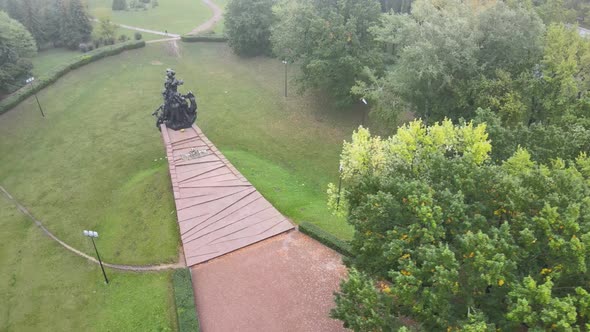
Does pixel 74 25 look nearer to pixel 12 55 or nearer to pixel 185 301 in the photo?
pixel 12 55

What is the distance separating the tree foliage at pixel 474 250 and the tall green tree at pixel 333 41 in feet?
82.0

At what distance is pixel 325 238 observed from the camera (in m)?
26.9

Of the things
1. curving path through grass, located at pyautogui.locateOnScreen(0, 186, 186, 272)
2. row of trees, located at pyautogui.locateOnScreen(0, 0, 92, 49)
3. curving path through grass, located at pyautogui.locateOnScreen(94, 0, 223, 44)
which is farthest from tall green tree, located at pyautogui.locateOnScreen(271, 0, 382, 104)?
row of trees, located at pyautogui.locateOnScreen(0, 0, 92, 49)

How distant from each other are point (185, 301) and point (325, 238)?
9.26m

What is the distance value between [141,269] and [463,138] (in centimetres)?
2092

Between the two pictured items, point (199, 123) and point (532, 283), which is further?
point (199, 123)

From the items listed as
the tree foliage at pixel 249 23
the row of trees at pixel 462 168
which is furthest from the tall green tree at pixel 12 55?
the row of trees at pixel 462 168

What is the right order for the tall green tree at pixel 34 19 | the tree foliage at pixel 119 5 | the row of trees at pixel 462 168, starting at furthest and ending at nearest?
the tree foliage at pixel 119 5 < the tall green tree at pixel 34 19 < the row of trees at pixel 462 168

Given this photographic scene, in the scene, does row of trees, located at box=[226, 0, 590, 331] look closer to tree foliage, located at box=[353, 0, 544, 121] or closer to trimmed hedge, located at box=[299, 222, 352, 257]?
tree foliage, located at box=[353, 0, 544, 121]

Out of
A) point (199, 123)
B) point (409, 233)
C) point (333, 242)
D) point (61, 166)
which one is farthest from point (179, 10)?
point (409, 233)

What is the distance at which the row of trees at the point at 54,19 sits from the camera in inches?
2437

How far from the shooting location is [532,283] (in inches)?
557

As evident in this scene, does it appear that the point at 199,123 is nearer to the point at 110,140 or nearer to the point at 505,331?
the point at 110,140

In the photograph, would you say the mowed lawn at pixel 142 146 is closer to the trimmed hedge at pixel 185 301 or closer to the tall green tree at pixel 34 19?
the trimmed hedge at pixel 185 301
